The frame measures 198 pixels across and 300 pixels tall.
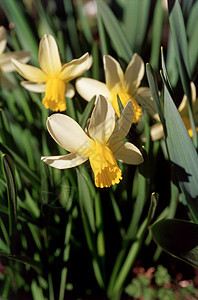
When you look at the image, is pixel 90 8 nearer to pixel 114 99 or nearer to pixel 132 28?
pixel 132 28

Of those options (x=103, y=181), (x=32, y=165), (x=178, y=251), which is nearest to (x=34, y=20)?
(x=32, y=165)

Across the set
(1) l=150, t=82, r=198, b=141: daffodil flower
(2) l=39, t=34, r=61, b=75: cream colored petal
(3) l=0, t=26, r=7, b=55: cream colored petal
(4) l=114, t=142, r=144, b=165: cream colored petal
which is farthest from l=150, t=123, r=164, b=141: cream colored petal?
(3) l=0, t=26, r=7, b=55: cream colored petal

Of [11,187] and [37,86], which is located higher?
[37,86]

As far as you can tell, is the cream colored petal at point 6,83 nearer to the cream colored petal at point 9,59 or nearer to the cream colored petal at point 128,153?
the cream colored petal at point 9,59

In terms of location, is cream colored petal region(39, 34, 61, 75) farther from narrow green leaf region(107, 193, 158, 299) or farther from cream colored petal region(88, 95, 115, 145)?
narrow green leaf region(107, 193, 158, 299)

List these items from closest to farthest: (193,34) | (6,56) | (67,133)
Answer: (67,133) → (6,56) → (193,34)

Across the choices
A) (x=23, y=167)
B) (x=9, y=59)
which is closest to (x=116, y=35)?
(x=9, y=59)

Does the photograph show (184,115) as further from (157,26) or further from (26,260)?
(26,260)
